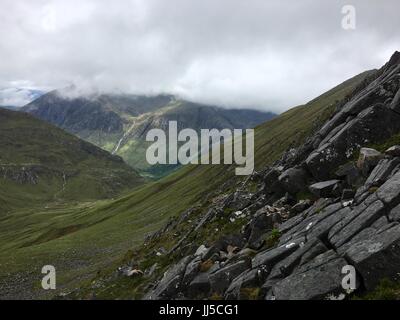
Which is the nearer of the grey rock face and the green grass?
the green grass

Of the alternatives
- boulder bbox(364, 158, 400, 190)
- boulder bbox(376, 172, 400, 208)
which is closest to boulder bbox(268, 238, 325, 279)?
boulder bbox(376, 172, 400, 208)

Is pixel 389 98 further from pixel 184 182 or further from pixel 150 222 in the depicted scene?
pixel 184 182

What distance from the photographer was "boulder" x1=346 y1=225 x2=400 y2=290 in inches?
782

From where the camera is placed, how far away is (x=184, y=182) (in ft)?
556

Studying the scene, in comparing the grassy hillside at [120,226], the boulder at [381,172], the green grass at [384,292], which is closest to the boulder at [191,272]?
the boulder at [381,172]

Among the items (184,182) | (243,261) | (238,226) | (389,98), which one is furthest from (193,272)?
(184,182)

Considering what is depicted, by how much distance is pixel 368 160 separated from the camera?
2983 centimetres

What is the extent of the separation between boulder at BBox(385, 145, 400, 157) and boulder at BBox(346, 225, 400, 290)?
855cm

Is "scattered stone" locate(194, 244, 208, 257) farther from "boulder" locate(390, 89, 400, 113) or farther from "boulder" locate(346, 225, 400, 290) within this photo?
"boulder" locate(390, 89, 400, 113)

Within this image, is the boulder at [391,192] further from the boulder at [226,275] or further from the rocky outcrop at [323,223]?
the boulder at [226,275]

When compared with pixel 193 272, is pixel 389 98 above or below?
above

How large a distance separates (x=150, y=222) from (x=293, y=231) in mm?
100644

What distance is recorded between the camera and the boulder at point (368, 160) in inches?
1163

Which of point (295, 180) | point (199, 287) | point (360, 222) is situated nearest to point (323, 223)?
point (360, 222)
